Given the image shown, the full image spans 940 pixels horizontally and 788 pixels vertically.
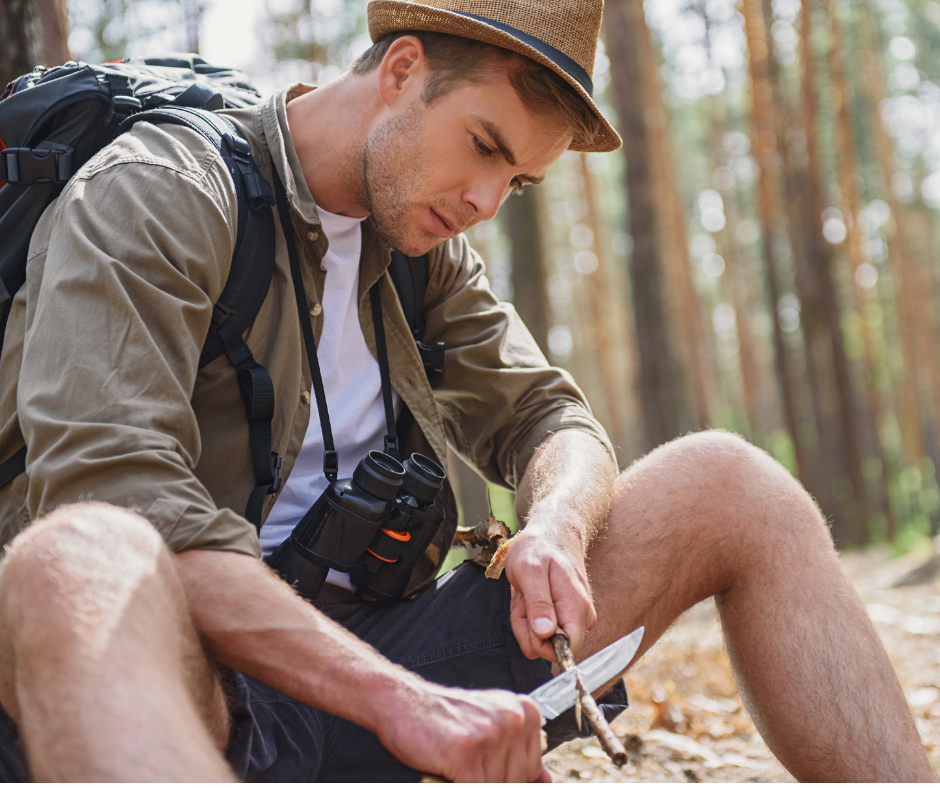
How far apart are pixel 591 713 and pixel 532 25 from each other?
1.58 metres

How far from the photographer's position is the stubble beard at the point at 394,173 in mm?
2203

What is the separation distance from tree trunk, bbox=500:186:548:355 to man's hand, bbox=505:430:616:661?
4.89 meters

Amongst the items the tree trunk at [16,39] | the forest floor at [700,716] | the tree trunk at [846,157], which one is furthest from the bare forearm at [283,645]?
the tree trunk at [846,157]

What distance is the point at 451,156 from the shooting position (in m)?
2.18

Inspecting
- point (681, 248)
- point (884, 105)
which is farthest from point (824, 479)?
point (884, 105)

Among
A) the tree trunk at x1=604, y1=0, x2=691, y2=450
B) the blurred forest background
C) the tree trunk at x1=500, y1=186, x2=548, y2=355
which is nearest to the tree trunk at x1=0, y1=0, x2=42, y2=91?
the blurred forest background

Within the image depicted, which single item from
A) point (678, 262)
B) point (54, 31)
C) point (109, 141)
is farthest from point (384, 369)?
point (678, 262)

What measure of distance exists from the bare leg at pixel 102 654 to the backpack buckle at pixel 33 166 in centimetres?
96

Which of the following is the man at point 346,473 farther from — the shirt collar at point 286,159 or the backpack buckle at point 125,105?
the backpack buckle at point 125,105

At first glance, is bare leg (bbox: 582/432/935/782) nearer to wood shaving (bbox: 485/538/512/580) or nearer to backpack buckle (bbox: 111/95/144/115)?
wood shaving (bbox: 485/538/512/580)

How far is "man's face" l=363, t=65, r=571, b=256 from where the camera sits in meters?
2.14

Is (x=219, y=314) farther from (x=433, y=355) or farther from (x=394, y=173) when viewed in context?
(x=433, y=355)

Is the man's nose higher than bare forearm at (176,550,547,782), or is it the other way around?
the man's nose

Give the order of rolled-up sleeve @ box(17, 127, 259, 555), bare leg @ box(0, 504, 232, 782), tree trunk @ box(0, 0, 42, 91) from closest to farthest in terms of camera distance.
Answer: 1. bare leg @ box(0, 504, 232, 782)
2. rolled-up sleeve @ box(17, 127, 259, 555)
3. tree trunk @ box(0, 0, 42, 91)
